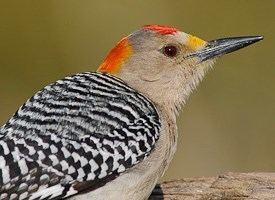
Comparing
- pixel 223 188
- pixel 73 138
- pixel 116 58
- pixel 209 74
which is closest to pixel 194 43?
pixel 116 58

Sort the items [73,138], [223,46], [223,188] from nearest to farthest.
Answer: [73,138], [223,188], [223,46]

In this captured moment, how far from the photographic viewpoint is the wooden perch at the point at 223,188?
32.3 ft

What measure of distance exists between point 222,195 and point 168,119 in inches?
25.6

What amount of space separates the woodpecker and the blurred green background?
1.80m

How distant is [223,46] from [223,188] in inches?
44.1

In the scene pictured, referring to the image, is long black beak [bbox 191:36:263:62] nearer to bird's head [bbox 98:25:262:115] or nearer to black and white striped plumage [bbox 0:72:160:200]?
bird's head [bbox 98:25:262:115]

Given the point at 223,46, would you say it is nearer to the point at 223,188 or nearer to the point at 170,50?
the point at 170,50

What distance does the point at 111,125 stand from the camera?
31.0ft

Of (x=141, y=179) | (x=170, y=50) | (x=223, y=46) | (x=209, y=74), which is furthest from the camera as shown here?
(x=209, y=74)

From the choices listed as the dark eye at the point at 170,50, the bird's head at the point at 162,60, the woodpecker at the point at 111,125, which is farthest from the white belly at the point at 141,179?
the dark eye at the point at 170,50

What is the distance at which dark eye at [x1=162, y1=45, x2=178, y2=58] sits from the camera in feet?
33.6

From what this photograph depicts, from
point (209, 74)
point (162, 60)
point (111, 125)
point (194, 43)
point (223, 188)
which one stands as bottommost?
point (223, 188)

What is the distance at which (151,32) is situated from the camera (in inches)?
404

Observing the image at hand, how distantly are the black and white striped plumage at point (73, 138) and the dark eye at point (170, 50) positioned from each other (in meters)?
0.48
